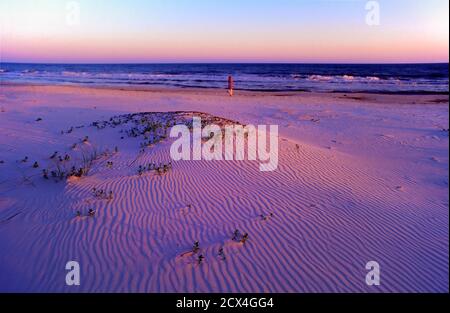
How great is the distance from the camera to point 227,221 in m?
5.10

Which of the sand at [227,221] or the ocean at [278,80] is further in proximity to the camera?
the ocean at [278,80]

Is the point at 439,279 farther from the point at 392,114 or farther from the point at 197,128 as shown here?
the point at 392,114

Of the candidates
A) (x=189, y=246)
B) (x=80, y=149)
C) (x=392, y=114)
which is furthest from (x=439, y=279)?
(x=392, y=114)

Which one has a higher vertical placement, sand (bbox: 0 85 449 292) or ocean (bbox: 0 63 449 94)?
ocean (bbox: 0 63 449 94)

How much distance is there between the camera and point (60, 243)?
4688 millimetres

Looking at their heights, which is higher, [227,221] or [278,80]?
[278,80]

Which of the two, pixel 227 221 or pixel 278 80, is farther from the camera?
pixel 278 80

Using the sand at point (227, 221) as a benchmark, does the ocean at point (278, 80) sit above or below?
above

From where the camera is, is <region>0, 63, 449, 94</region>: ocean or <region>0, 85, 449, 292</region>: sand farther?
<region>0, 63, 449, 94</region>: ocean

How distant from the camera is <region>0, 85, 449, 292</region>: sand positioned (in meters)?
3.98

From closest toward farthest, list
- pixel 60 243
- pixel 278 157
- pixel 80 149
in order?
1. pixel 60 243
2. pixel 278 157
3. pixel 80 149

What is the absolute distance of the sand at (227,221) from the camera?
13.1 feet

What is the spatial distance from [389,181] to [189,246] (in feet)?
14.7
